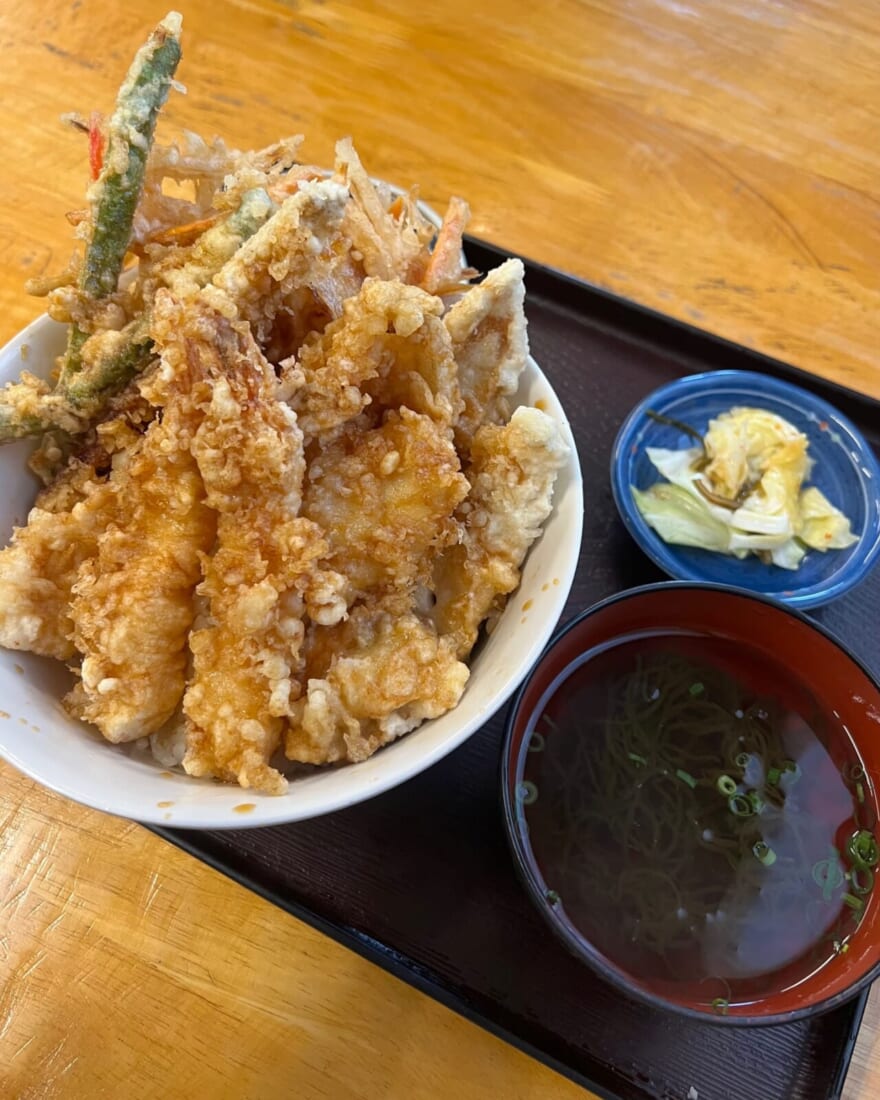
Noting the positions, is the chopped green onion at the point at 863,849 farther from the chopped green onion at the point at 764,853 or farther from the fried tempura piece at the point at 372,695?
the fried tempura piece at the point at 372,695

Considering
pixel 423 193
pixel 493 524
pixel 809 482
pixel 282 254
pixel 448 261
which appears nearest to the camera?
pixel 282 254

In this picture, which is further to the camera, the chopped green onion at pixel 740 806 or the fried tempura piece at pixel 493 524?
the chopped green onion at pixel 740 806

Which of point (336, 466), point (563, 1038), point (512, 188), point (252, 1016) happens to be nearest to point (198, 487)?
point (336, 466)

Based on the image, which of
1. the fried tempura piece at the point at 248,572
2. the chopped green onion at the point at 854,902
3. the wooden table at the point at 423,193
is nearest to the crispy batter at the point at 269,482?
the fried tempura piece at the point at 248,572

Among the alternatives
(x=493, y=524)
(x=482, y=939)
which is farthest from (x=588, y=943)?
(x=493, y=524)

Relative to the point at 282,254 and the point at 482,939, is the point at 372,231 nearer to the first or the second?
the point at 282,254

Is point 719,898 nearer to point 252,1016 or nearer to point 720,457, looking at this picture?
point 252,1016

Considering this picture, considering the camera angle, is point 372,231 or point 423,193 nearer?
point 372,231
